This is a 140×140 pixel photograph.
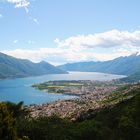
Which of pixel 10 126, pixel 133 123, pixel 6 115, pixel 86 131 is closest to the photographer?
pixel 10 126

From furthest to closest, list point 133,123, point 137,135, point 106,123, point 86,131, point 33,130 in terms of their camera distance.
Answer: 1. point 106,123
2. point 86,131
3. point 33,130
4. point 133,123
5. point 137,135

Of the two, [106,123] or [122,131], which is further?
[106,123]

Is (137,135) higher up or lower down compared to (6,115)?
lower down

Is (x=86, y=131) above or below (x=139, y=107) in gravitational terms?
below

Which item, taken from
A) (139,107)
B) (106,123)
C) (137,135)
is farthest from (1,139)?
(106,123)

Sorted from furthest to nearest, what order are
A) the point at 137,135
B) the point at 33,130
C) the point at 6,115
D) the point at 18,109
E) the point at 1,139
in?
the point at 18,109 < the point at 33,130 < the point at 137,135 < the point at 6,115 < the point at 1,139

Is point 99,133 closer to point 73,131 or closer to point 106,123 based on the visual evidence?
point 73,131

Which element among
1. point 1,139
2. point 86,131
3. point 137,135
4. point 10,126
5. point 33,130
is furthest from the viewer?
point 86,131

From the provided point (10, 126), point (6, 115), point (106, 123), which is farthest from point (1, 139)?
point (106, 123)

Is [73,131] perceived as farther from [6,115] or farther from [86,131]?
[6,115]
